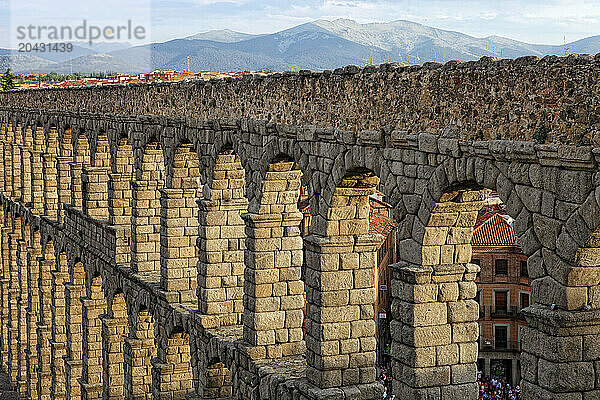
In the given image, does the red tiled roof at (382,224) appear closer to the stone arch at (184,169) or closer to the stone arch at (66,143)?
the stone arch at (66,143)

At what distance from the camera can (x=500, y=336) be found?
42.6 meters

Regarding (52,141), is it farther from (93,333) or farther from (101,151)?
(93,333)

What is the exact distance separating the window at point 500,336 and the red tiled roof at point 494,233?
3.64 meters

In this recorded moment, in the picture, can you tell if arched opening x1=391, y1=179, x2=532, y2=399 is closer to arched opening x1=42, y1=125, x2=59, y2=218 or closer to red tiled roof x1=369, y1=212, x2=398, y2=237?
arched opening x1=42, y1=125, x2=59, y2=218

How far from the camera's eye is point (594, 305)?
1096 cm

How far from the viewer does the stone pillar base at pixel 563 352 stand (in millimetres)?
10805

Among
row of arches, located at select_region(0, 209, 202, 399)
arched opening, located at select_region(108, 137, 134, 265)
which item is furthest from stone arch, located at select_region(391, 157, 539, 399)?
arched opening, located at select_region(108, 137, 134, 265)

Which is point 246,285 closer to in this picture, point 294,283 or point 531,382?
point 294,283

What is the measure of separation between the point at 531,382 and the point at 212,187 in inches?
412

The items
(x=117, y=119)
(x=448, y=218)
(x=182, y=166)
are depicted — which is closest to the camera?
(x=448, y=218)

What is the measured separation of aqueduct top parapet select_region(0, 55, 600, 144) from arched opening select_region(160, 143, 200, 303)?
164 cm

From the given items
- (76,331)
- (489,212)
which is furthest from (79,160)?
(489,212)

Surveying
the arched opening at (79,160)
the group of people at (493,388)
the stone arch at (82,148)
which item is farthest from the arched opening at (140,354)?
the group of people at (493,388)

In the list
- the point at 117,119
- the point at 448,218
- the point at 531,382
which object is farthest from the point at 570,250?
the point at 117,119
